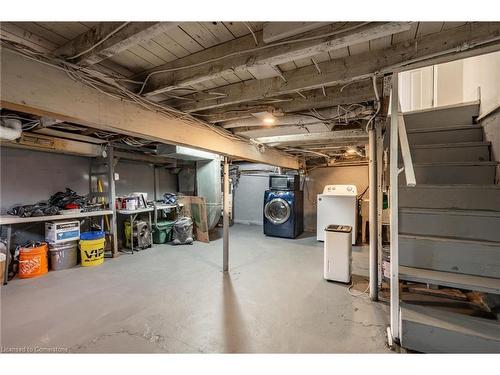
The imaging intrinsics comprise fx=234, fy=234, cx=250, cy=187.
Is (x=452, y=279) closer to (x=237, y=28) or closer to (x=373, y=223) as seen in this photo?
(x=373, y=223)

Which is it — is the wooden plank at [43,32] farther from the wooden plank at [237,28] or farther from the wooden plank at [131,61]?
the wooden plank at [237,28]

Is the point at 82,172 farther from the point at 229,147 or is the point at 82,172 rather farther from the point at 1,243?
the point at 229,147

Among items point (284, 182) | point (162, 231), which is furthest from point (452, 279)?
point (162, 231)

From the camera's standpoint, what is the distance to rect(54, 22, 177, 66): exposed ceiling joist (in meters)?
1.11

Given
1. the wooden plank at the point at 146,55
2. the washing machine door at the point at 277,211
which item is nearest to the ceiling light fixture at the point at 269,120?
the wooden plank at the point at 146,55

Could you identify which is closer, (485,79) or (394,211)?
(394,211)

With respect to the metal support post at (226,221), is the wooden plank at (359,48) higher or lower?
Result: higher

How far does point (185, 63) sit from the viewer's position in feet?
5.19

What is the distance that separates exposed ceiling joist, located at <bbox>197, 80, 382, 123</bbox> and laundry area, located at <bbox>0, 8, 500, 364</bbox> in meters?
0.02

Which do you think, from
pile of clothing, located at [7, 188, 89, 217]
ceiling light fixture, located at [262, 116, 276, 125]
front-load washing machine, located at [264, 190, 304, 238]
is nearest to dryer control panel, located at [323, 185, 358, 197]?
front-load washing machine, located at [264, 190, 304, 238]

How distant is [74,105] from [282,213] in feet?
15.0

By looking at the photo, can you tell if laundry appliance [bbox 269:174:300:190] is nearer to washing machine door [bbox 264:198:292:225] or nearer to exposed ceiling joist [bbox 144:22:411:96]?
washing machine door [bbox 264:198:292:225]

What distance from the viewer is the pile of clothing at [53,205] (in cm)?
327

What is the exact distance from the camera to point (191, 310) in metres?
2.26
